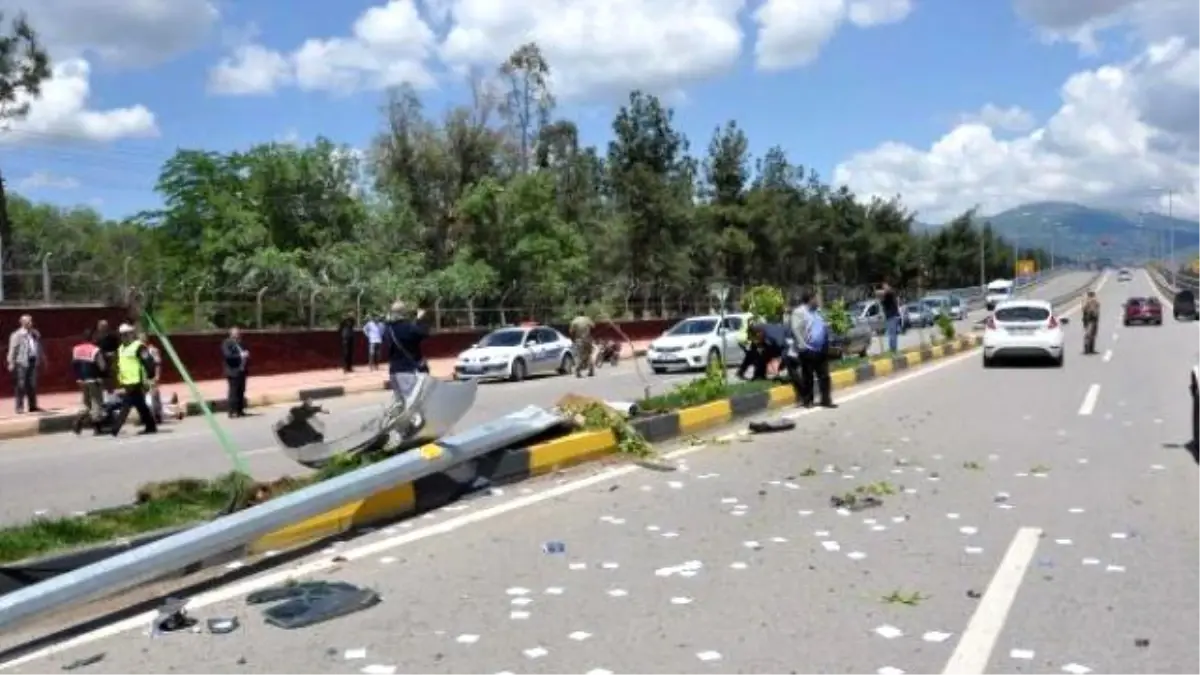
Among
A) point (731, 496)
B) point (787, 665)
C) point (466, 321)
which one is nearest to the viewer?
point (787, 665)

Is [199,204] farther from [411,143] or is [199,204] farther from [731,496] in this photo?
[731,496]

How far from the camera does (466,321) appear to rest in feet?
137

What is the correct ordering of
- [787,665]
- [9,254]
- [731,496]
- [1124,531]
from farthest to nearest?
[9,254], [731,496], [1124,531], [787,665]

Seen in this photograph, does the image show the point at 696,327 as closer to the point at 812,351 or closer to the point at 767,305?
the point at 767,305

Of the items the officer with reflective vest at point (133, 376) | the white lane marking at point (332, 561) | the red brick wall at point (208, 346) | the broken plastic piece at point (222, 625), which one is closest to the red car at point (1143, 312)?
the red brick wall at point (208, 346)

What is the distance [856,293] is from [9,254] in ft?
208

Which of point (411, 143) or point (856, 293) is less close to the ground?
point (411, 143)

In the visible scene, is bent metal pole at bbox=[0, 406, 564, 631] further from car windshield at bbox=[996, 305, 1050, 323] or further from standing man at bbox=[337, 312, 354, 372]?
standing man at bbox=[337, 312, 354, 372]

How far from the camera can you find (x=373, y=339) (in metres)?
33.1

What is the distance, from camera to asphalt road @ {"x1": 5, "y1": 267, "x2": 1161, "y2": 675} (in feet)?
17.6

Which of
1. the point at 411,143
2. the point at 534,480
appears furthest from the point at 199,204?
the point at 534,480

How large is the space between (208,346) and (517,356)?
7682 millimetres

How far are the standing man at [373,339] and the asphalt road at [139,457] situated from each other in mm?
8813

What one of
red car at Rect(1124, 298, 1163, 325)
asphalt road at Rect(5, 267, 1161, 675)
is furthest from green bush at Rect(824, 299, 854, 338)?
red car at Rect(1124, 298, 1163, 325)
